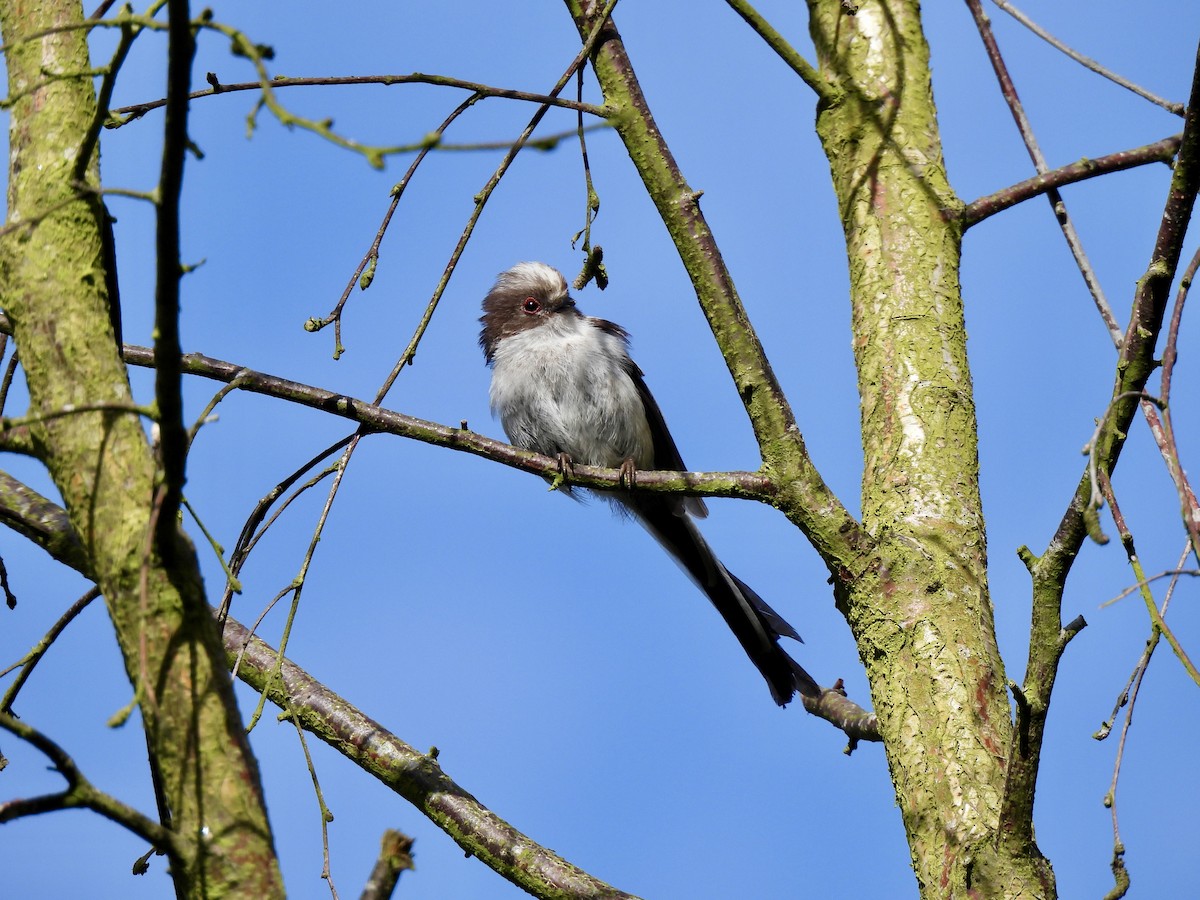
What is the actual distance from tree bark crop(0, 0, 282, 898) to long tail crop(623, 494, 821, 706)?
2.92 metres

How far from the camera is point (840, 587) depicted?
11.4 ft

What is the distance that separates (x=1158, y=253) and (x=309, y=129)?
196 cm

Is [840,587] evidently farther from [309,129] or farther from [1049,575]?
[309,129]

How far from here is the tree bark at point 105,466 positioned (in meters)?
2.07

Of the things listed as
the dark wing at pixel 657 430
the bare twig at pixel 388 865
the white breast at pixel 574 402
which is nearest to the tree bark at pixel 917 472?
the bare twig at pixel 388 865

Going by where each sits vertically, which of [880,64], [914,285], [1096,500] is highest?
[880,64]

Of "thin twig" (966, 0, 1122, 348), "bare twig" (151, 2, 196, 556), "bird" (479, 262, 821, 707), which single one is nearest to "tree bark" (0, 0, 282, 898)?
"bare twig" (151, 2, 196, 556)

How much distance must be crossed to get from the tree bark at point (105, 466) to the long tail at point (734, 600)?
9.58 ft

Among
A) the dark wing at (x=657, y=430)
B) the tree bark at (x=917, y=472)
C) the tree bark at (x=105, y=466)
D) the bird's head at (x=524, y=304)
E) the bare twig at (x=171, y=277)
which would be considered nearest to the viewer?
the bare twig at (x=171, y=277)

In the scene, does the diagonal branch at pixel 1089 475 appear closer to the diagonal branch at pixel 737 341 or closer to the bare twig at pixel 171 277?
the diagonal branch at pixel 737 341

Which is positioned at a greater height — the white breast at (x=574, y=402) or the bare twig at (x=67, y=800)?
the white breast at (x=574, y=402)

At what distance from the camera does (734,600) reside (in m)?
5.44

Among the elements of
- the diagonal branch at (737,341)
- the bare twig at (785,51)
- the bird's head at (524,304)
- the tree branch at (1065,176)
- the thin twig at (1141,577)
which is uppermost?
the bird's head at (524,304)

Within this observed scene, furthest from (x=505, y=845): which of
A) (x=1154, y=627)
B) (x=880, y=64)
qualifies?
(x=880, y=64)
